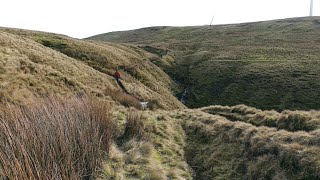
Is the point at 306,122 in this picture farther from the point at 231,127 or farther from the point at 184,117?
the point at 184,117

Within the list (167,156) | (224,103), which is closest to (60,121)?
(167,156)

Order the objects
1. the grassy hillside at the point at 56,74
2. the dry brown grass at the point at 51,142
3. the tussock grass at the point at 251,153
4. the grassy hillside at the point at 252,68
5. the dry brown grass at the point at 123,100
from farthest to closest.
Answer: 1. the grassy hillside at the point at 252,68
2. the dry brown grass at the point at 123,100
3. the grassy hillside at the point at 56,74
4. the tussock grass at the point at 251,153
5. the dry brown grass at the point at 51,142

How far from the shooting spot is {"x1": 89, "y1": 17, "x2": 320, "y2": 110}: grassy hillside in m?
54.0

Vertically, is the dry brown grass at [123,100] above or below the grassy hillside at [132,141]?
below

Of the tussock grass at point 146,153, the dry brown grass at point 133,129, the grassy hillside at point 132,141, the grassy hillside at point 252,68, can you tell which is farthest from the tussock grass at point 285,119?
the grassy hillside at point 252,68

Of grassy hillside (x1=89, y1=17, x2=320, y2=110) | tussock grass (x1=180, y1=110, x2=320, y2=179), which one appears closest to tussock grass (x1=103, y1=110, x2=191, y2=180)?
tussock grass (x1=180, y1=110, x2=320, y2=179)

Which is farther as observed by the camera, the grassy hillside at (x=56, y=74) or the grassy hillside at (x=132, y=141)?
the grassy hillside at (x=56, y=74)

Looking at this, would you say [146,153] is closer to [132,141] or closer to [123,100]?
[132,141]

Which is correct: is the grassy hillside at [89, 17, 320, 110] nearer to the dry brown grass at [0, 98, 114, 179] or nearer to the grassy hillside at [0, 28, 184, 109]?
the grassy hillside at [0, 28, 184, 109]

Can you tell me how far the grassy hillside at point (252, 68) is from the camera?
54.0 m

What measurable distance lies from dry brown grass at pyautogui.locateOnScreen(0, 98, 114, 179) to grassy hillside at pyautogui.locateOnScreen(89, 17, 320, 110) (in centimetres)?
4256

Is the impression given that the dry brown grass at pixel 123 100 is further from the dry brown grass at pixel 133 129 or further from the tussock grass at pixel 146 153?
the dry brown grass at pixel 133 129

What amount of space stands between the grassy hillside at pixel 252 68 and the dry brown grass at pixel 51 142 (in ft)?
140

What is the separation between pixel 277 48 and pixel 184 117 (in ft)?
227
